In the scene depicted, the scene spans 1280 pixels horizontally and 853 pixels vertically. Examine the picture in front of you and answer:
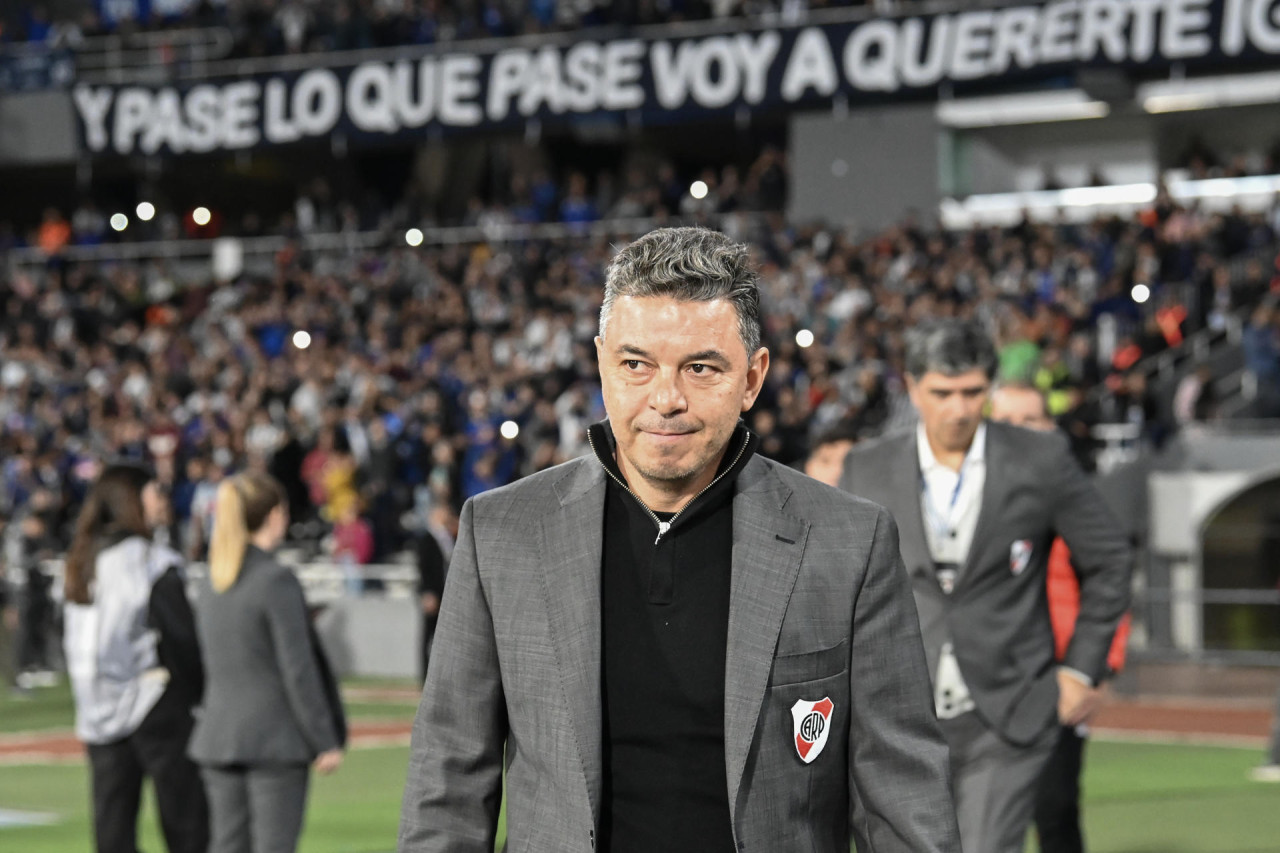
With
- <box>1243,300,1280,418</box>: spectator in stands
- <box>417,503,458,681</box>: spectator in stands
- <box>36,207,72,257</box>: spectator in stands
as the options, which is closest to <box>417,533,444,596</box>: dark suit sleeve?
<box>417,503,458,681</box>: spectator in stands

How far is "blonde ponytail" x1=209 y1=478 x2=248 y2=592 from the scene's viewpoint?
7054mm

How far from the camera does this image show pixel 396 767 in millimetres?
13852

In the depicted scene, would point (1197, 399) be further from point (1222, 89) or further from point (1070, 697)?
point (1070, 697)

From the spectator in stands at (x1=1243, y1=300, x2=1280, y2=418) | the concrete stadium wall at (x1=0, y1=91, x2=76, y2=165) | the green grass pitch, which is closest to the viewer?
the green grass pitch

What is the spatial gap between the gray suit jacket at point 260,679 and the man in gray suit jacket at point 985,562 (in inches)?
85.1

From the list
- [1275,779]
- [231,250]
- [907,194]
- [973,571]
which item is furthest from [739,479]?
[231,250]

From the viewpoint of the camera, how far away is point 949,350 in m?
5.89

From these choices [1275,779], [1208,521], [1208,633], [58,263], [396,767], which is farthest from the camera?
[58,263]

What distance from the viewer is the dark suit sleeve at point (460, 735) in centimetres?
323

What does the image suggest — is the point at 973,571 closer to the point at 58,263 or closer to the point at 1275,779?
the point at 1275,779

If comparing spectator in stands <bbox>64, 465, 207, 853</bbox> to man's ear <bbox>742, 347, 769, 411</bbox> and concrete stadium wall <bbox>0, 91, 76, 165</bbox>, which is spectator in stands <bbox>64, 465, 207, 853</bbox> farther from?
concrete stadium wall <bbox>0, 91, 76, 165</bbox>

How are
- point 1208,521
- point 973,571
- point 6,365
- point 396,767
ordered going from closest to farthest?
point 973,571 → point 396,767 → point 1208,521 → point 6,365

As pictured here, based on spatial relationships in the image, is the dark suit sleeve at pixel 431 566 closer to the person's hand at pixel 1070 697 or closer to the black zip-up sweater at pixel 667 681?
the person's hand at pixel 1070 697

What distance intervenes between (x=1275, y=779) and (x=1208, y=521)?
8.75 metres
